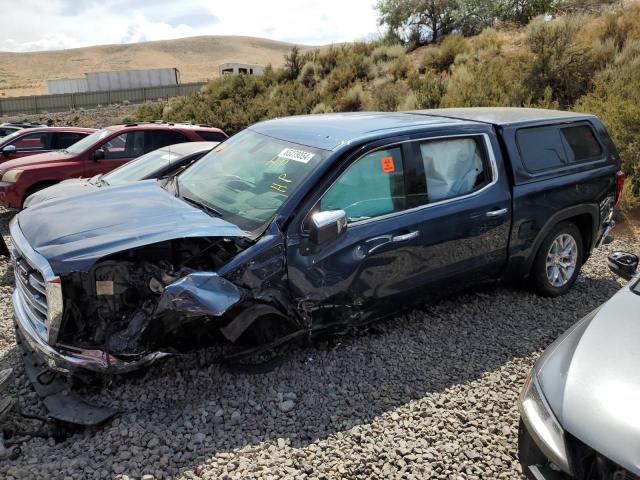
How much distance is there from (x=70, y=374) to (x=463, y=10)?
22.2 meters

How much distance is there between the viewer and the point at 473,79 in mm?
13477

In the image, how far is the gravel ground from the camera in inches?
115

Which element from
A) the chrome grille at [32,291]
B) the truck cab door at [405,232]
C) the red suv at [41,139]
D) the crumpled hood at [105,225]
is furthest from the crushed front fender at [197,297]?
the red suv at [41,139]

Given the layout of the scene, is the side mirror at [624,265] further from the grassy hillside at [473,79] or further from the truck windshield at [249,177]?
the grassy hillside at [473,79]

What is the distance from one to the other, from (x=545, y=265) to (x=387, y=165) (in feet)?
6.93

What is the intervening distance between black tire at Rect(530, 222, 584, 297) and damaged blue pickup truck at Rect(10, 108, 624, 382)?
2 cm

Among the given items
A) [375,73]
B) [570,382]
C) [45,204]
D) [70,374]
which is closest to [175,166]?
[45,204]

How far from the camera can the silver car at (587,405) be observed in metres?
2.13

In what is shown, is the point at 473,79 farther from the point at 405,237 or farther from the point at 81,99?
the point at 81,99

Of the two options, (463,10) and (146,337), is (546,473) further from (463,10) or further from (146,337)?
(463,10)

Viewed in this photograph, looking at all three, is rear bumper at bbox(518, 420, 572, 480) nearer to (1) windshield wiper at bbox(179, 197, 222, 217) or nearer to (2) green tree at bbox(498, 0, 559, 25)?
(1) windshield wiper at bbox(179, 197, 222, 217)

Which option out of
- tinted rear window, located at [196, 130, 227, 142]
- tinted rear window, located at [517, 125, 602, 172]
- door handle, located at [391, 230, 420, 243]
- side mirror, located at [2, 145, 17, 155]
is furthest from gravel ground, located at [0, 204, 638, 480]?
side mirror, located at [2, 145, 17, 155]

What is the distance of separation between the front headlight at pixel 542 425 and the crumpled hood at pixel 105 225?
2.02m

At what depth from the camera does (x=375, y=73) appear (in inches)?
746
